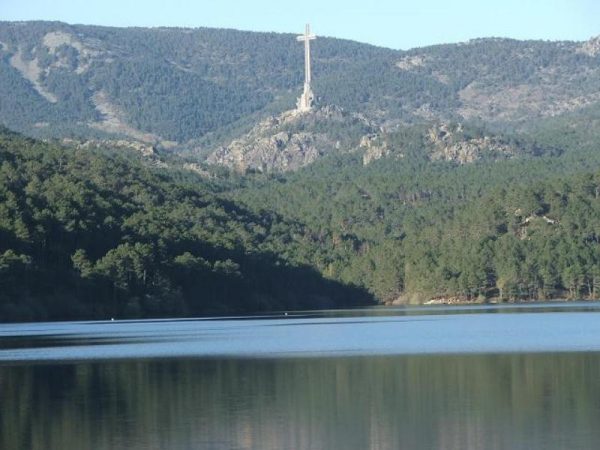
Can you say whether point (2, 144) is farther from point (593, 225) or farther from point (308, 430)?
point (308, 430)

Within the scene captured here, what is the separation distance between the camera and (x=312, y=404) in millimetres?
46125

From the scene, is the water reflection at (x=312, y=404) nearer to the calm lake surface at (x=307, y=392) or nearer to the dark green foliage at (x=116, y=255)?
the calm lake surface at (x=307, y=392)

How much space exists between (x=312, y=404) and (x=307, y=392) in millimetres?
3565

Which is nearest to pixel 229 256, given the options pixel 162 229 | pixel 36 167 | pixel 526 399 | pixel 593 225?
pixel 162 229

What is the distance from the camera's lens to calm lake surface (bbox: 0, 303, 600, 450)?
38.9m

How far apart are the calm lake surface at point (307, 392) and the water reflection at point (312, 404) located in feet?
0.18

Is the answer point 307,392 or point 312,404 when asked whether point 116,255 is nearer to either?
point 307,392

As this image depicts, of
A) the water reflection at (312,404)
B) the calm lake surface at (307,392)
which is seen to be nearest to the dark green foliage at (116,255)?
the calm lake surface at (307,392)

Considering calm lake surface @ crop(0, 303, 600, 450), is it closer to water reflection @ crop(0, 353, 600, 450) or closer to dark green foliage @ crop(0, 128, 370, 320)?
water reflection @ crop(0, 353, 600, 450)

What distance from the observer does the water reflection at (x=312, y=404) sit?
38.5m

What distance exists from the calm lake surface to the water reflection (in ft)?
0.18

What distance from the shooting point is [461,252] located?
195 meters

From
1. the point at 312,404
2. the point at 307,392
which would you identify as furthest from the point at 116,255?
the point at 312,404

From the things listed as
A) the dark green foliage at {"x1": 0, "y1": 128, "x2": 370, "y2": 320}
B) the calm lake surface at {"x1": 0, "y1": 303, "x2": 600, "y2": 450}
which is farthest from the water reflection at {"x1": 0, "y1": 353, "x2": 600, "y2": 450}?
the dark green foliage at {"x1": 0, "y1": 128, "x2": 370, "y2": 320}
